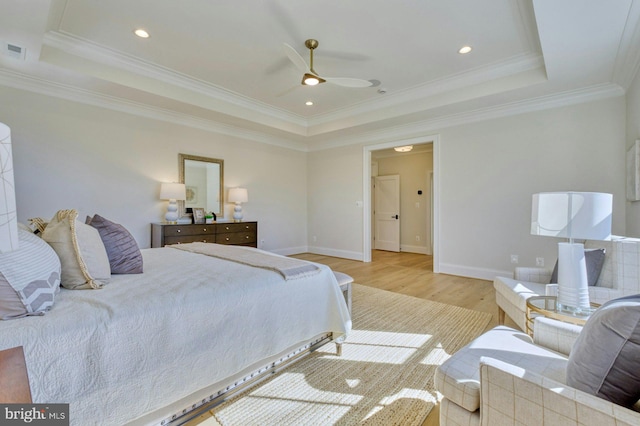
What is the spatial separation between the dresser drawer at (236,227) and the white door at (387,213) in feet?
12.7

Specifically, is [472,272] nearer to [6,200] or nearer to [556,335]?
[556,335]

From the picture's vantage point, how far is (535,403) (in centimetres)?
87

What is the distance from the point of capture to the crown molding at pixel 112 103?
10.6 ft

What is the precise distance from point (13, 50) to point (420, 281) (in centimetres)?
543

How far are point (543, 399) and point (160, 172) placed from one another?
4.89 metres

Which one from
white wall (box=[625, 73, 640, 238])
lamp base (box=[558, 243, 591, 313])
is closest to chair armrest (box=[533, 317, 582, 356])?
lamp base (box=[558, 243, 591, 313])

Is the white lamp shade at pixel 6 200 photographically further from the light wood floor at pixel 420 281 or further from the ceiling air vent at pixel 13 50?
the ceiling air vent at pixel 13 50

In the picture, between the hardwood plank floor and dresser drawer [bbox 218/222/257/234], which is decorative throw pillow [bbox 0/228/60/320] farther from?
dresser drawer [bbox 218/222/257/234]

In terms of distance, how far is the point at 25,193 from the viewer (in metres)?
3.28

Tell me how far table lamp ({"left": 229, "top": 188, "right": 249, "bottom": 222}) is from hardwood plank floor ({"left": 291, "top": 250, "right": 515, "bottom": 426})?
1.77 m

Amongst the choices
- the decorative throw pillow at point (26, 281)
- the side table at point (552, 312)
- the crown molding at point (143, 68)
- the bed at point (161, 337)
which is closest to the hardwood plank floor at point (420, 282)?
the side table at point (552, 312)

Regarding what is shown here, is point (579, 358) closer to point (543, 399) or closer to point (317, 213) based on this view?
point (543, 399)

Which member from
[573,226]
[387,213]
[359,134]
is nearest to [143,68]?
[359,134]

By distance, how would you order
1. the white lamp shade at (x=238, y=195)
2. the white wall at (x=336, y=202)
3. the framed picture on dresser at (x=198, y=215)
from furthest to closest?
the white wall at (x=336, y=202)
the white lamp shade at (x=238, y=195)
the framed picture on dresser at (x=198, y=215)
